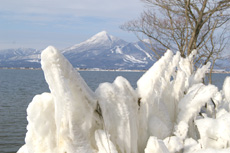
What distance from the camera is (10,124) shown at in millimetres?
17062

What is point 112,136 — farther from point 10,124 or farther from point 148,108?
point 10,124

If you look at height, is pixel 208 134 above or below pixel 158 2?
below

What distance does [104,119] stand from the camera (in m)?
3.84

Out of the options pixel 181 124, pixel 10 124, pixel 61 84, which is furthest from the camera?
pixel 10 124

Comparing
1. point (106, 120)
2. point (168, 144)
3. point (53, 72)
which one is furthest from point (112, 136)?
point (53, 72)

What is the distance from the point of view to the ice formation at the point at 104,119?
353cm

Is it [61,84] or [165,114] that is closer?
[61,84]

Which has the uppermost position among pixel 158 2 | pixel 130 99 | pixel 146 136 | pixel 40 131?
pixel 158 2

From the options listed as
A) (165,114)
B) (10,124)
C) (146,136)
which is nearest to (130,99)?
(146,136)

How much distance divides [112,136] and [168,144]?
972 mm

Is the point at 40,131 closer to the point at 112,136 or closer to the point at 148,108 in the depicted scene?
the point at 112,136

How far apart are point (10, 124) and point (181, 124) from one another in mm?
14491

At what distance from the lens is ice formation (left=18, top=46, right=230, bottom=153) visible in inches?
139

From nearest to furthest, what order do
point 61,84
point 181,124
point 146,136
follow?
point 61,84
point 146,136
point 181,124
